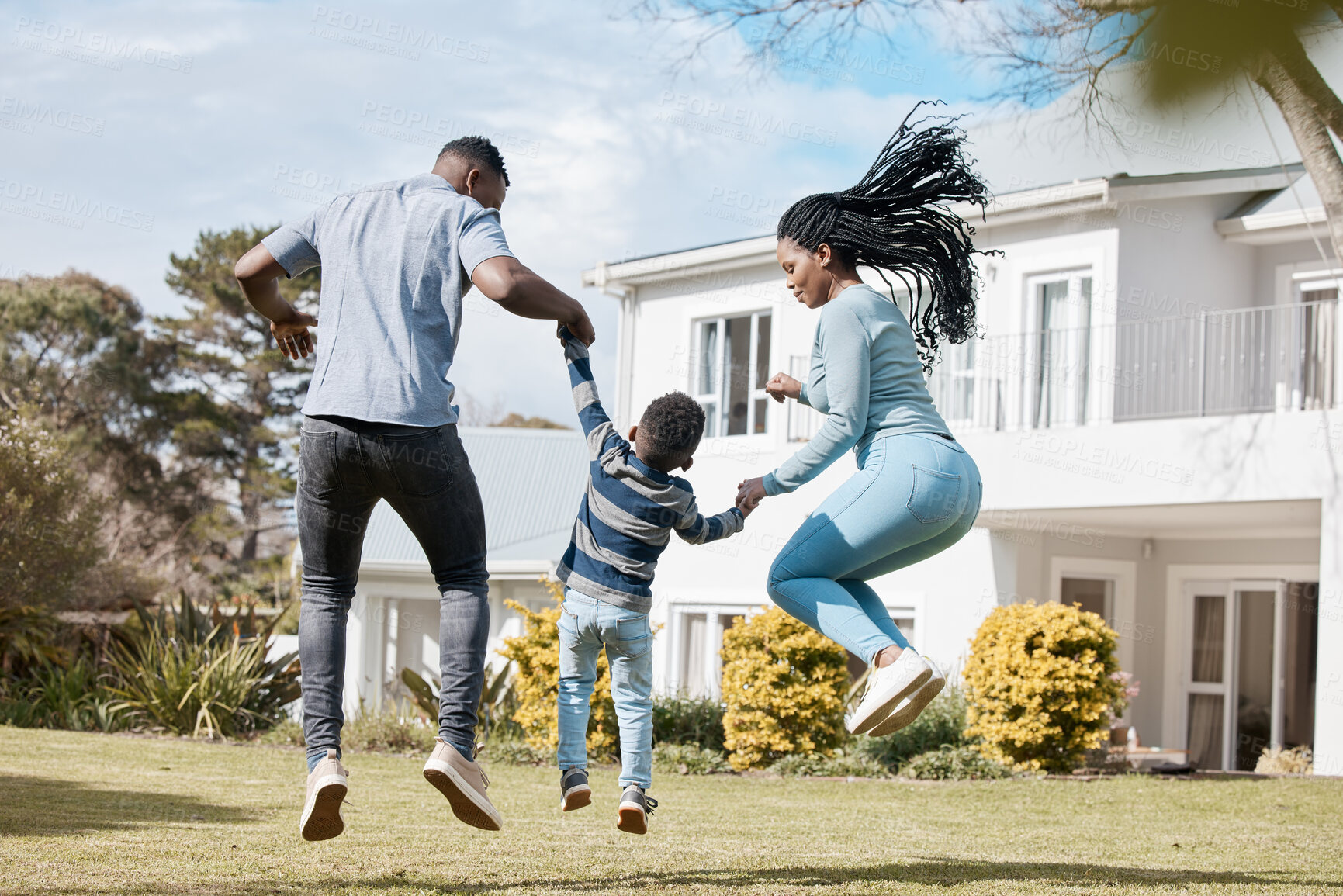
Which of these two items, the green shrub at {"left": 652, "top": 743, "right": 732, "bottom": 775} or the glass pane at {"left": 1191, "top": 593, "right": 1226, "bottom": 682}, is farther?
the glass pane at {"left": 1191, "top": 593, "right": 1226, "bottom": 682}

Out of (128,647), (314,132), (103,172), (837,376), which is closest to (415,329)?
(837,376)

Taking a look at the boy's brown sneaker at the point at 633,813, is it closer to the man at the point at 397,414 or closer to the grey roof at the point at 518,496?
the man at the point at 397,414

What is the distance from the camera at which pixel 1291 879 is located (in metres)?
5.70

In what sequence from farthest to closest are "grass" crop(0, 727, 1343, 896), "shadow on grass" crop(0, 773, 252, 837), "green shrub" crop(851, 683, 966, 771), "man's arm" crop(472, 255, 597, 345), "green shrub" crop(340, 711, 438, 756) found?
"green shrub" crop(340, 711, 438, 756)
"green shrub" crop(851, 683, 966, 771)
"shadow on grass" crop(0, 773, 252, 837)
"grass" crop(0, 727, 1343, 896)
"man's arm" crop(472, 255, 597, 345)

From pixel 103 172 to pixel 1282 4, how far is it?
4480 cm

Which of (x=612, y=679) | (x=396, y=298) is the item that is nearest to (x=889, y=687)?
(x=612, y=679)

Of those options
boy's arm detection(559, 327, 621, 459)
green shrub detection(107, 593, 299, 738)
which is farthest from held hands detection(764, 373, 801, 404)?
green shrub detection(107, 593, 299, 738)

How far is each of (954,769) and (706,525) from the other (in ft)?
26.1

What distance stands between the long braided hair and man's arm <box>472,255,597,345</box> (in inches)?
47.5

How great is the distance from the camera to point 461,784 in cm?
403

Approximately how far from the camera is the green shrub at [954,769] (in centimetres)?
1180

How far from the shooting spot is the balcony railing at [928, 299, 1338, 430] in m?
14.1

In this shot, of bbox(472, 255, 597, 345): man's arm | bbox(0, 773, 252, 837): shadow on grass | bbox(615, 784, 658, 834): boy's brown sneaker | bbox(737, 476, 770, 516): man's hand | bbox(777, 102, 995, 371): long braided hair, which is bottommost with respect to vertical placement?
bbox(0, 773, 252, 837): shadow on grass

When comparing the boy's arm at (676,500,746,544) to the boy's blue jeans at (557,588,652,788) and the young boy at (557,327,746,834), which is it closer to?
the young boy at (557,327,746,834)
